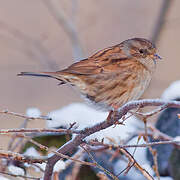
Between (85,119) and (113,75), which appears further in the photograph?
(85,119)

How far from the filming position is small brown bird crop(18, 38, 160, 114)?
137 inches

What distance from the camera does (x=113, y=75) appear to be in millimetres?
3518

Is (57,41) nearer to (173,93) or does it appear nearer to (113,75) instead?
(173,93)

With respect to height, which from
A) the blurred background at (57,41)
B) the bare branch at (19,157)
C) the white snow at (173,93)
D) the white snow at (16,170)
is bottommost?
the bare branch at (19,157)

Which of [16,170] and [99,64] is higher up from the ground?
[99,64]

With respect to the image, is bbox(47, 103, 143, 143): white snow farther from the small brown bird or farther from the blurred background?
the blurred background

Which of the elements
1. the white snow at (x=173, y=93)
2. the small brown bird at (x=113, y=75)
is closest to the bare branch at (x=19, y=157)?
the small brown bird at (x=113, y=75)

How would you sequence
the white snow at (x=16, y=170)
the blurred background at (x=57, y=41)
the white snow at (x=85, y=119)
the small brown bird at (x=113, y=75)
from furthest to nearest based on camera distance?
the blurred background at (x=57, y=41) → the white snow at (x=85, y=119) → the small brown bird at (x=113, y=75) → the white snow at (x=16, y=170)

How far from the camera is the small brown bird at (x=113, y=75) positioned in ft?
11.4

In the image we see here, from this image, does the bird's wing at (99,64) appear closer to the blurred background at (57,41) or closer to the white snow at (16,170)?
the white snow at (16,170)

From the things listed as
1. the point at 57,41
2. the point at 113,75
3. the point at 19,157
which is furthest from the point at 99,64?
the point at 57,41

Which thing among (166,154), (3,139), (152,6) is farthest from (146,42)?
(152,6)

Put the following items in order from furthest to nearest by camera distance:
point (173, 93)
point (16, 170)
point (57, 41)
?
point (57, 41) → point (173, 93) → point (16, 170)

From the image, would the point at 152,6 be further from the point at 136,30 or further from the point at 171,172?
the point at 171,172
